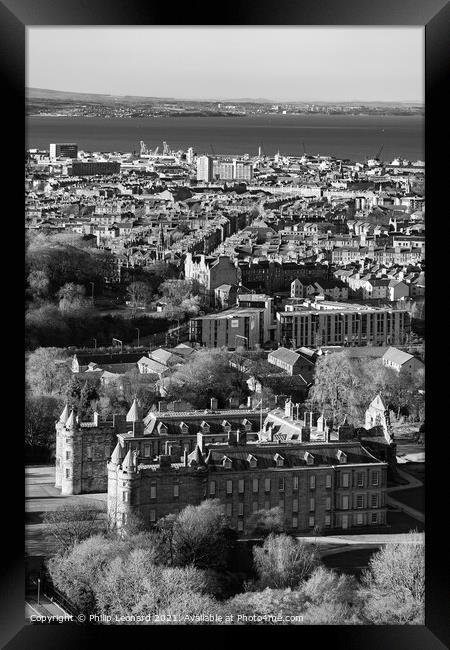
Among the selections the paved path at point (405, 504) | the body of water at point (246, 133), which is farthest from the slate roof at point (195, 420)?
the body of water at point (246, 133)

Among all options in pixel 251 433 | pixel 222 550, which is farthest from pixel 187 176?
pixel 222 550

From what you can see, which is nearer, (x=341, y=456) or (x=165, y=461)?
(x=165, y=461)

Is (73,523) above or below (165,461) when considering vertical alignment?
below

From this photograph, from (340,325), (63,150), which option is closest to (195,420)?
(340,325)

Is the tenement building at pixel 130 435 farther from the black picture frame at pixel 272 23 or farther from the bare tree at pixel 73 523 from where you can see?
the black picture frame at pixel 272 23

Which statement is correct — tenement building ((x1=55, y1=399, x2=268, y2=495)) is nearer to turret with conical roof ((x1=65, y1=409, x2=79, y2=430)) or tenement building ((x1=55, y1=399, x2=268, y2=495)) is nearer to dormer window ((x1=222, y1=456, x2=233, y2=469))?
turret with conical roof ((x1=65, y1=409, x2=79, y2=430))

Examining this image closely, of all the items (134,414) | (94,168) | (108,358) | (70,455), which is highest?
(94,168)

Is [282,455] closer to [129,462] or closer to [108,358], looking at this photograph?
[129,462]
